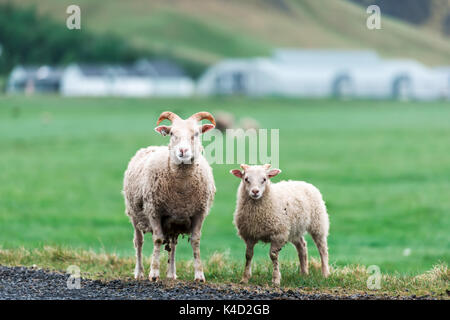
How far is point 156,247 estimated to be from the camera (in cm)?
1055

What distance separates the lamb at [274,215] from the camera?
422 inches

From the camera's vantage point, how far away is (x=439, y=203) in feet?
94.2

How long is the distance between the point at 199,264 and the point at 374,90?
154146 mm

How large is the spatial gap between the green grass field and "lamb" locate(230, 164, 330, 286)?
184cm

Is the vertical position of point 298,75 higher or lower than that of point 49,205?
higher

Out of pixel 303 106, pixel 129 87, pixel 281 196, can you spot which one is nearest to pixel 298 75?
pixel 129 87

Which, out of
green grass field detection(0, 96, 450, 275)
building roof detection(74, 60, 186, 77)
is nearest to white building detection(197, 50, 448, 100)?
building roof detection(74, 60, 186, 77)

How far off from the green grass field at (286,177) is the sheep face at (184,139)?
354cm

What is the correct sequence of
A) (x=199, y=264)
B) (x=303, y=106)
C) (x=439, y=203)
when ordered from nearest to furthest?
(x=199, y=264)
(x=439, y=203)
(x=303, y=106)

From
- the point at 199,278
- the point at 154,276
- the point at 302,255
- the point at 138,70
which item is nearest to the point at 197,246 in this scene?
the point at 199,278

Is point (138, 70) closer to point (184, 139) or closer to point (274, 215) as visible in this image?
point (274, 215)

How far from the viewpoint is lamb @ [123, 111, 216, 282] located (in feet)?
33.8
